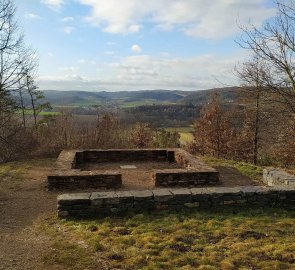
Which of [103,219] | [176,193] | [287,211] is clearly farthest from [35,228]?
[287,211]

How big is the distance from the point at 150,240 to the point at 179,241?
0.50 meters

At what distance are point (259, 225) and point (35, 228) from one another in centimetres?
447

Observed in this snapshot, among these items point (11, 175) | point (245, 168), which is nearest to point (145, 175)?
point (245, 168)

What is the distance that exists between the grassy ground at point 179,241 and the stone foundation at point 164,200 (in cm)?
30

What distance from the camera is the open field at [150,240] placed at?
5480 millimetres

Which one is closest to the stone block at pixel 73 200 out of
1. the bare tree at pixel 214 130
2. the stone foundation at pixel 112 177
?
the stone foundation at pixel 112 177

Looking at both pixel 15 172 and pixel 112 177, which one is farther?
pixel 15 172

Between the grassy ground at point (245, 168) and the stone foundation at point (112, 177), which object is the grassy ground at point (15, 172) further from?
the grassy ground at point (245, 168)

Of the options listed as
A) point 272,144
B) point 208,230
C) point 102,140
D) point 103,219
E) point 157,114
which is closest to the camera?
point 208,230

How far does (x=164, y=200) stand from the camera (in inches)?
325

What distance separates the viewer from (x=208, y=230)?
698 centimetres

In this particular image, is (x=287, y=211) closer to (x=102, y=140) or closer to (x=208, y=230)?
(x=208, y=230)

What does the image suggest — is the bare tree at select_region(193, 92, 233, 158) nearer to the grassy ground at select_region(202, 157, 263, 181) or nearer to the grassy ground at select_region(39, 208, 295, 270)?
the grassy ground at select_region(202, 157, 263, 181)

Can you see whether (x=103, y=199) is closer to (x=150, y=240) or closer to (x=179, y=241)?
(x=150, y=240)
